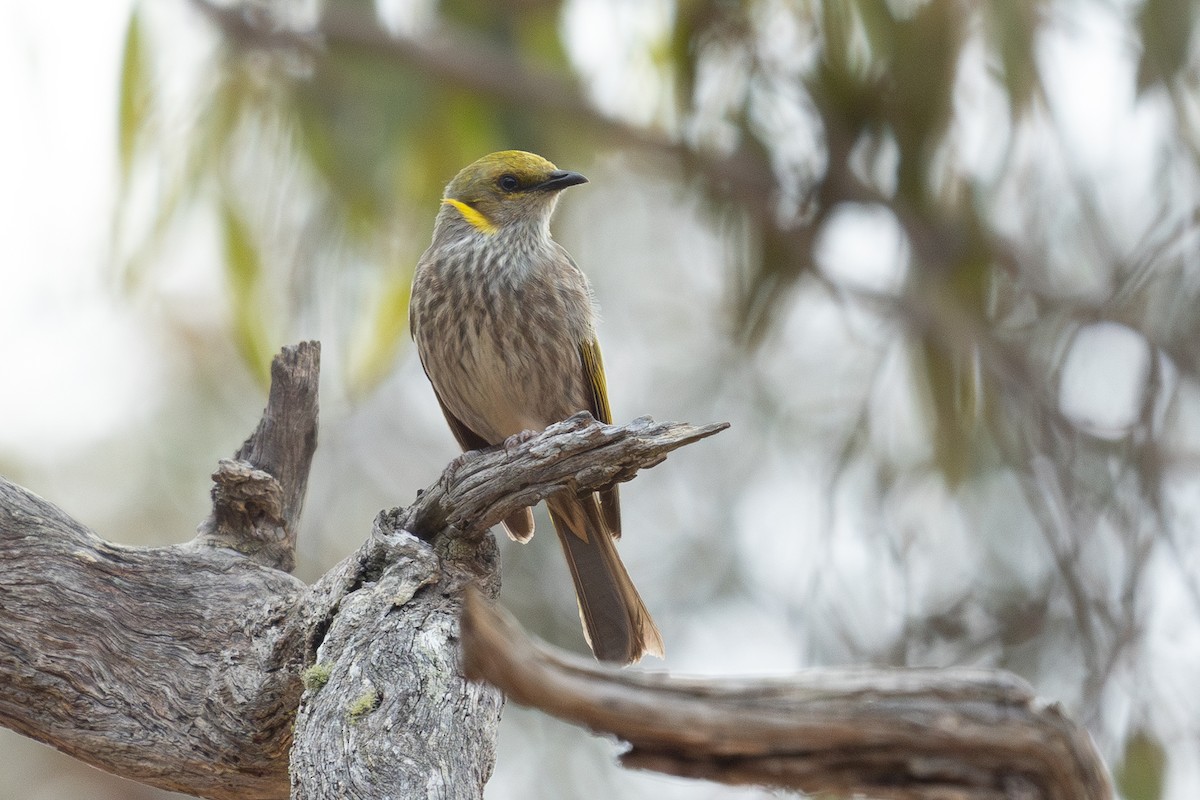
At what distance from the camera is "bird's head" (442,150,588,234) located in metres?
4.57

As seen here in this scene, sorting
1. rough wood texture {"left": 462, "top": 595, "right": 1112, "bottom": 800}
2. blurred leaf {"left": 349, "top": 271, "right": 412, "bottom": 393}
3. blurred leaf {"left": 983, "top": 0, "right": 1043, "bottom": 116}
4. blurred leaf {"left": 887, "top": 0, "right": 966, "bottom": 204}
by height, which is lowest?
rough wood texture {"left": 462, "top": 595, "right": 1112, "bottom": 800}

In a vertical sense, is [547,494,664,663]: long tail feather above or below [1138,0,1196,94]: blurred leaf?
below

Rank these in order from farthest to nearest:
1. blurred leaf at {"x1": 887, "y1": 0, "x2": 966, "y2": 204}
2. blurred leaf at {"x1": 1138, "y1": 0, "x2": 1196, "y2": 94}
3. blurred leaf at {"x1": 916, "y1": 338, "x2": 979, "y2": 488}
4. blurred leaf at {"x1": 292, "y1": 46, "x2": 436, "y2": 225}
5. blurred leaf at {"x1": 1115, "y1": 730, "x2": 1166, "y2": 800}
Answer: blurred leaf at {"x1": 292, "y1": 46, "x2": 436, "y2": 225}, blurred leaf at {"x1": 916, "y1": 338, "x2": 979, "y2": 488}, blurred leaf at {"x1": 887, "y1": 0, "x2": 966, "y2": 204}, blurred leaf at {"x1": 1138, "y1": 0, "x2": 1196, "y2": 94}, blurred leaf at {"x1": 1115, "y1": 730, "x2": 1166, "y2": 800}

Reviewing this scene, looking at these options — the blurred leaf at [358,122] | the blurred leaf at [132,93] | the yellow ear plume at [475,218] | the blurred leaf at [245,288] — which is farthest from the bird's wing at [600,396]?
the blurred leaf at [132,93]

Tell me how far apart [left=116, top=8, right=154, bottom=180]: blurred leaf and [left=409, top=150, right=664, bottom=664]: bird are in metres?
1.86

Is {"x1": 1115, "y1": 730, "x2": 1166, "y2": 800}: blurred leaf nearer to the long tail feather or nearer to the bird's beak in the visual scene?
the long tail feather

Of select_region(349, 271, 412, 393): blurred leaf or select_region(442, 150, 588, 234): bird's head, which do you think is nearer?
select_region(442, 150, 588, 234): bird's head

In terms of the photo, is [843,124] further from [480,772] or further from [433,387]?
[480,772]

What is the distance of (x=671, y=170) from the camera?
6.88 metres

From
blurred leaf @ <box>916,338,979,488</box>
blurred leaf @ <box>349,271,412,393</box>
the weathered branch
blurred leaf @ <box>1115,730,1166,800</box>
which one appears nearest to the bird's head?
blurred leaf @ <box>349,271,412,393</box>

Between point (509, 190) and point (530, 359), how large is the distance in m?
0.78

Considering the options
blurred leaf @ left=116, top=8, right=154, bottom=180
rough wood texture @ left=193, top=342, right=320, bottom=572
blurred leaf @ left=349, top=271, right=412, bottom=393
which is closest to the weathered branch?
rough wood texture @ left=193, top=342, right=320, bottom=572

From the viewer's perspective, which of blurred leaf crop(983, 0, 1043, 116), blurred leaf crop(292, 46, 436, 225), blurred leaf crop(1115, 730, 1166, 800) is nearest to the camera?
blurred leaf crop(1115, 730, 1166, 800)

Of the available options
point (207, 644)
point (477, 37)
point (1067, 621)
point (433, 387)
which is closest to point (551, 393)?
point (433, 387)
